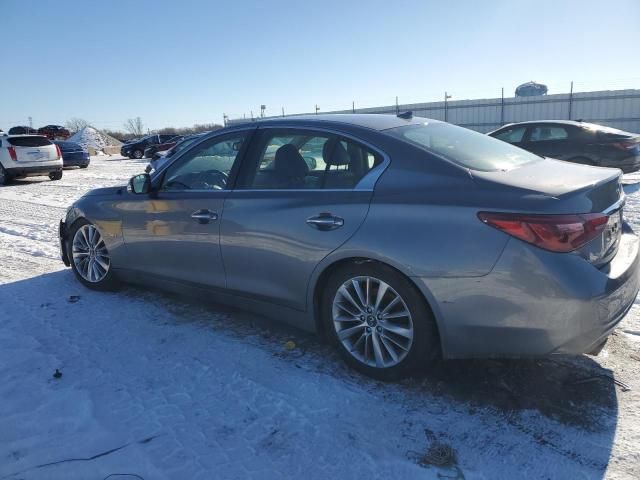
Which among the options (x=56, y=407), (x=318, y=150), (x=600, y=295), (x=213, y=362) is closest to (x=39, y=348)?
(x=56, y=407)

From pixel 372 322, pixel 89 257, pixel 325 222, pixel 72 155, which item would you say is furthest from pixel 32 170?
pixel 372 322

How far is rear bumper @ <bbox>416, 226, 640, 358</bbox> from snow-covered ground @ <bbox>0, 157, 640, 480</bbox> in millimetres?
378

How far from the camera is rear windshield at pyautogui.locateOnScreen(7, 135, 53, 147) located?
15180 mm

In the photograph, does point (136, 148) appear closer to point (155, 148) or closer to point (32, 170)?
point (155, 148)

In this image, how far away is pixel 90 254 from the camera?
190 inches

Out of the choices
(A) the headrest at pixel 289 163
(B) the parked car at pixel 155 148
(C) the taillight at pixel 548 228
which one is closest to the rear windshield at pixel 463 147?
(C) the taillight at pixel 548 228

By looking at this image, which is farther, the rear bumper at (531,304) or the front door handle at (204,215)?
the front door handle at (204,215)

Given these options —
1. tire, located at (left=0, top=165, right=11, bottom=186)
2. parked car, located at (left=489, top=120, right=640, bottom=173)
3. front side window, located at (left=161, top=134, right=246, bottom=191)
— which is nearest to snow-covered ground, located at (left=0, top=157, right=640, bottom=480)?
front side window, located at (left=161, top=134, right=246, bottom=191)

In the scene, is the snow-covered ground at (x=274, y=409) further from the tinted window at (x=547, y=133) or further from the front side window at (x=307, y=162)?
the tinted window at (x=547, y=133)

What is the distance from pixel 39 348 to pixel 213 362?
132 cm

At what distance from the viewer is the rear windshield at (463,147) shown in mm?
2963

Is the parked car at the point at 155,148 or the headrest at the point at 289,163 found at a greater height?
the headrest at the point at 289,163

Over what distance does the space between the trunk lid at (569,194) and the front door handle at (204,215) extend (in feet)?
6.09

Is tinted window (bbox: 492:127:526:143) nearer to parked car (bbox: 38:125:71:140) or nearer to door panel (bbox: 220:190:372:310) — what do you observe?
door panel (bbox: 220:190:372:310)
